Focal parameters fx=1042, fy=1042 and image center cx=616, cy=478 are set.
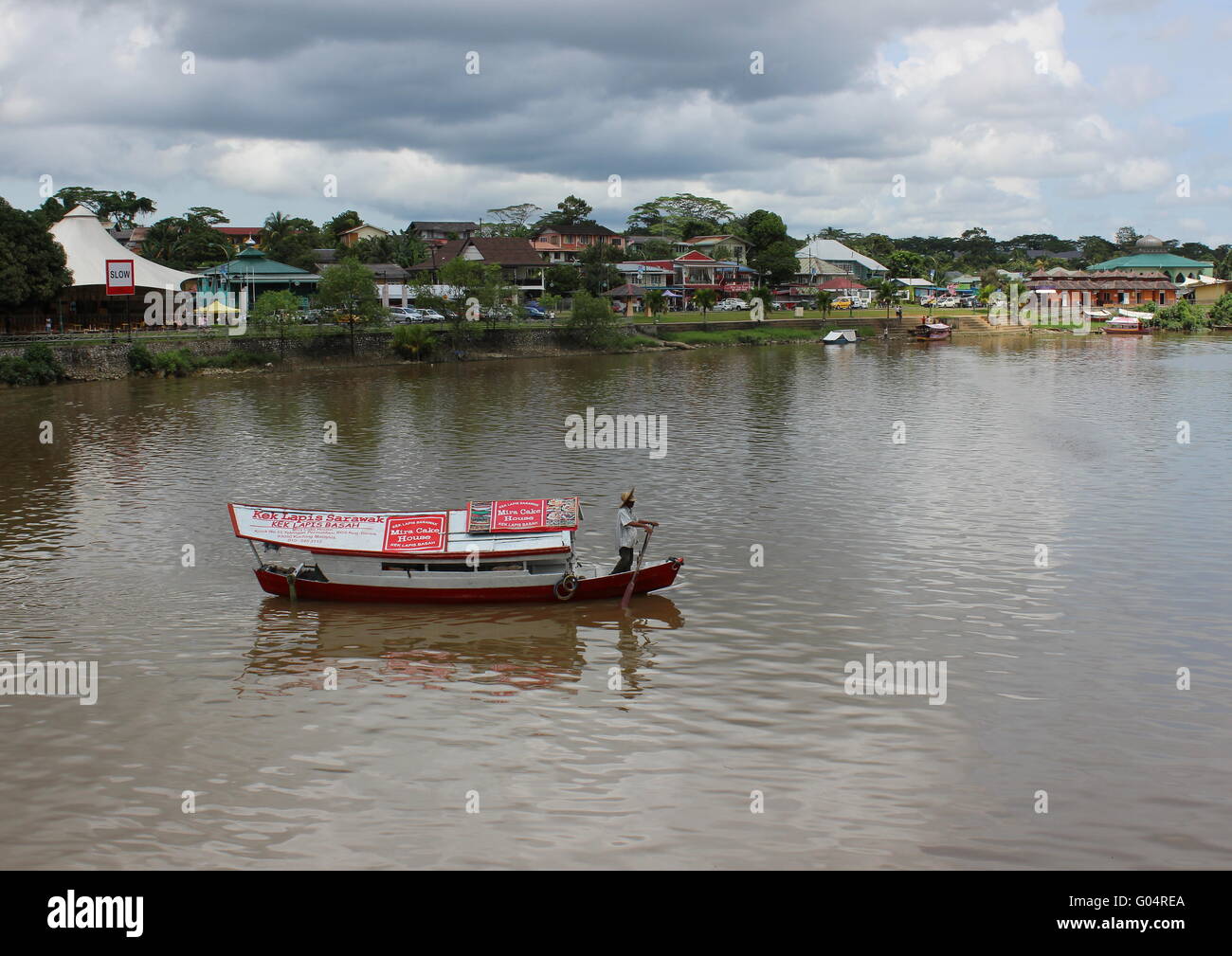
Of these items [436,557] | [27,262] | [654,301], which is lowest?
[436,557]

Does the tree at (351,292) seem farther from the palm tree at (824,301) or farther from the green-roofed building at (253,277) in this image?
the palm tree at (824,301)

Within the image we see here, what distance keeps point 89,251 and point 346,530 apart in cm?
6758

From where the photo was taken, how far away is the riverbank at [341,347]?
222ft

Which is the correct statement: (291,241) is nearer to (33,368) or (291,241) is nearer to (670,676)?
(33,368)

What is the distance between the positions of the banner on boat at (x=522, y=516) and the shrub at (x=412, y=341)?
61.0m

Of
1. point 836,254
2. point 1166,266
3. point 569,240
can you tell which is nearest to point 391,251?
point 569,240

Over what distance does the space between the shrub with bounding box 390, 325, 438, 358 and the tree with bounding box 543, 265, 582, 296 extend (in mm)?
40555

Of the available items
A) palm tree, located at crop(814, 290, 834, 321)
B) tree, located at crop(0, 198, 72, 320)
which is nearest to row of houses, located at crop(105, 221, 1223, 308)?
palm tree, located at crop(814, 290, 834, 321)

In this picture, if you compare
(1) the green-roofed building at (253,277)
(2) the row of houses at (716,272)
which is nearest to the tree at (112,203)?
(2) the row of houses at (716,272)

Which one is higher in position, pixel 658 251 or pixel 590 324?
pixel 658 251

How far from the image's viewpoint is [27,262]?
67000 mm

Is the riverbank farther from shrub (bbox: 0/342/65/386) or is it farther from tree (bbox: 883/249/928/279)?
tree (bbox: 883/249/928/279)
